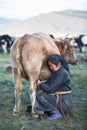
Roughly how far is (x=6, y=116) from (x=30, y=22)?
127m

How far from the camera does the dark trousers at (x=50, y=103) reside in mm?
7918

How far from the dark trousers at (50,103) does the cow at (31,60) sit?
14 cm

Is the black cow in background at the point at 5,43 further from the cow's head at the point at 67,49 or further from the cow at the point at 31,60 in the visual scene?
the cow at the point at 31,60

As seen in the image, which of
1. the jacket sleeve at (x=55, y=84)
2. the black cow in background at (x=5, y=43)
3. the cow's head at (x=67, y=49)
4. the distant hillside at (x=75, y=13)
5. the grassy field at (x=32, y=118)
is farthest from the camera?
the distant hillside at (x=75, y=13)

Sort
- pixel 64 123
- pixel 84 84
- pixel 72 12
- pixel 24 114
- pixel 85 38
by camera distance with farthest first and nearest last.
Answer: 1. pixel 72 12
2. pixel 85 38
3. pixel 84 84
4. pixel 24 114
5. pixel 64 123

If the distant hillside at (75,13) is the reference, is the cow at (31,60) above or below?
above

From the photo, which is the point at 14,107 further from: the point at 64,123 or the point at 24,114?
the point at 64,123

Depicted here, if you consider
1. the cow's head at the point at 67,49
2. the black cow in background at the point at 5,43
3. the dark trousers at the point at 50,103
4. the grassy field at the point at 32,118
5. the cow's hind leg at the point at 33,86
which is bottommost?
the black cow in background at the point at 5,43

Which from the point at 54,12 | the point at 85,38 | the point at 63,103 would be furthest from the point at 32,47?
the point at 54,12

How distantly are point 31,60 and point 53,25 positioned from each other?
118 m

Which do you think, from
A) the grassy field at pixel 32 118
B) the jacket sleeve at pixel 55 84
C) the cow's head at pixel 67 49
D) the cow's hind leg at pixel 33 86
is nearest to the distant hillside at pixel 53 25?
the grassy field at pixel 32 118

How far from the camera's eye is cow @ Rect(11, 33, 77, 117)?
25.6 ft

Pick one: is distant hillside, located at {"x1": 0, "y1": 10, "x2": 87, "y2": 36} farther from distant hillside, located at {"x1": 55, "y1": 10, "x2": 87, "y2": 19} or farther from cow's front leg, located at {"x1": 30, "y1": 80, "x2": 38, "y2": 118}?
cow's front leg, located at {"x1": 30, "y1": 80, "x2": 38, "y2": 118}

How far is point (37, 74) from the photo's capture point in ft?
26.0
